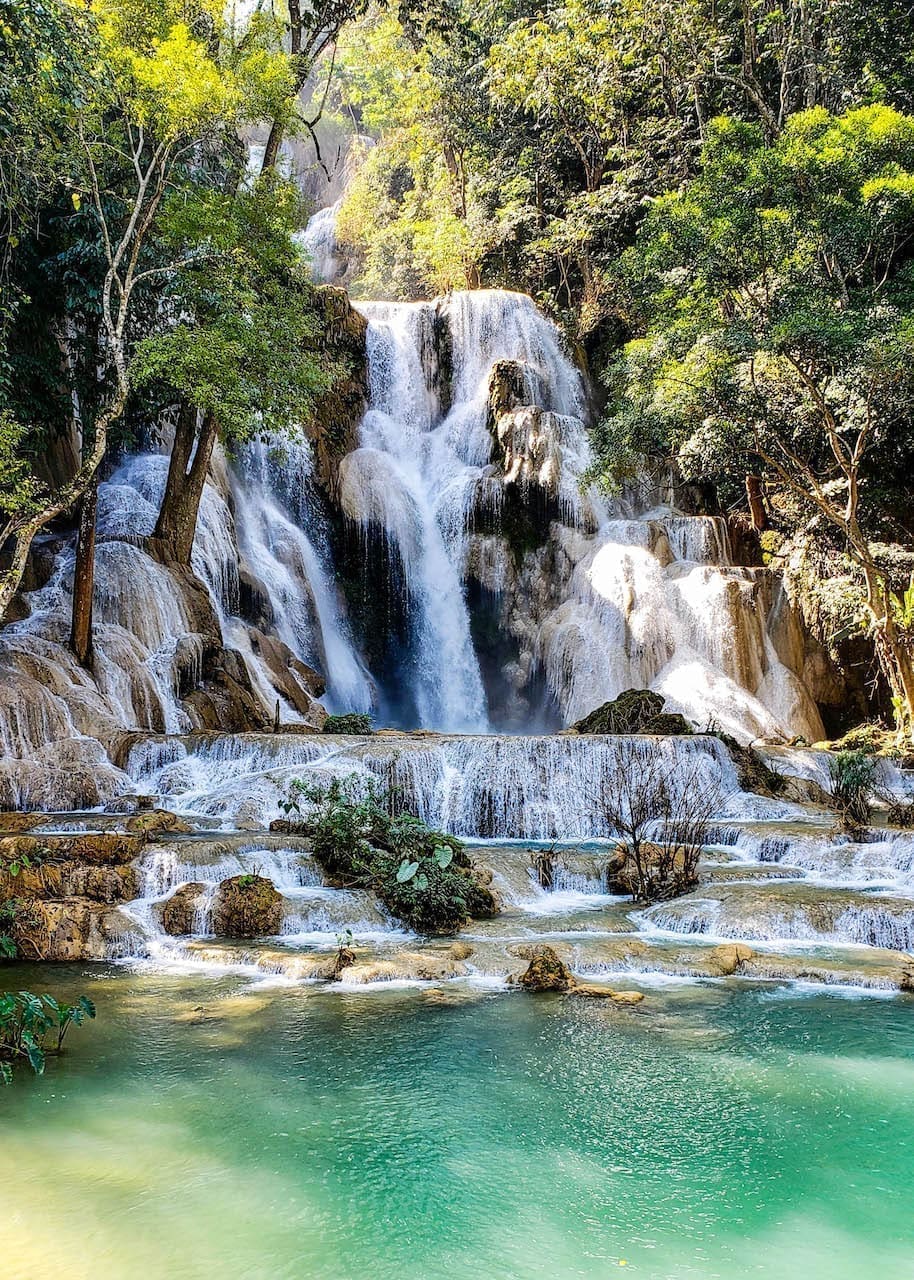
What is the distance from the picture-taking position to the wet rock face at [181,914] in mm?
8383

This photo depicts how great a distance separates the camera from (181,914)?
8.43 metres

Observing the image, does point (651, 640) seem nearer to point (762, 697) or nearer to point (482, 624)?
point (762, 697)

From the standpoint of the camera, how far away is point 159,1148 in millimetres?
4539

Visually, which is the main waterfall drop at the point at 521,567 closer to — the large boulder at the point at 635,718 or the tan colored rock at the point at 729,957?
the large boulder at the point at 635,718

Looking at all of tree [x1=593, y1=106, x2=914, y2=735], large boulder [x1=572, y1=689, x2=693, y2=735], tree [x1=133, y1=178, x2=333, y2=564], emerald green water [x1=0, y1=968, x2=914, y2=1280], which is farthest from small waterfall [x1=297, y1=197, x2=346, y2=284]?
emerald green water [x1=0, y1=968, x2=914, y2=1280]

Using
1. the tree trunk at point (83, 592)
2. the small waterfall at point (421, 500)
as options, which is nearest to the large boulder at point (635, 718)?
the small waterfall at point (421, 500)

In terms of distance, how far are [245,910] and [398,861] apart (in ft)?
5.38

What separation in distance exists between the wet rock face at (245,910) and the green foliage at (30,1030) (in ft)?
8.25

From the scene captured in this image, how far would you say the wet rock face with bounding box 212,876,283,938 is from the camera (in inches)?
331

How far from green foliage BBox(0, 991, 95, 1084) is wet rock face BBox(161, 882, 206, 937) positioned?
2426 millimetres

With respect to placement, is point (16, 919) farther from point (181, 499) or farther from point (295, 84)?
point (295, 84)

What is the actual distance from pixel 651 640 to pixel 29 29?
53.1ft

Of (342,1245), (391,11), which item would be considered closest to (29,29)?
(342,1245)

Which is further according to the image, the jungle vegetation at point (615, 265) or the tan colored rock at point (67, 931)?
the jungle vegetation at point (615, 265)
